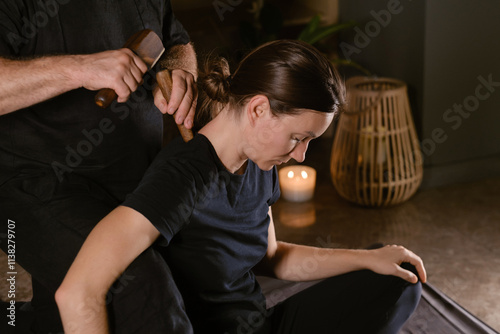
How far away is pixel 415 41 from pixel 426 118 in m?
0.40

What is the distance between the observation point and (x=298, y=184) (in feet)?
9.93

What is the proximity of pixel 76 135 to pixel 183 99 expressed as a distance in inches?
11.7

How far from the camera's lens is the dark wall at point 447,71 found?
2934mm

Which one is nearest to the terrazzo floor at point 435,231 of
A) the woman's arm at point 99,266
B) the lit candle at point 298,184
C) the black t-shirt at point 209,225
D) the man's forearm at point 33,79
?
the lit candle at point 298,184

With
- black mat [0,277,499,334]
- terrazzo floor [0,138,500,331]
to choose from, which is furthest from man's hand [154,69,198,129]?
terrazzo floor [0,138,500,331]

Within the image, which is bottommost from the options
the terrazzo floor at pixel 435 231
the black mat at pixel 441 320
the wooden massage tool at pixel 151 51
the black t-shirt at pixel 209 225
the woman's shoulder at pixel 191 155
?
the terrazzo floor at pixel 435 231

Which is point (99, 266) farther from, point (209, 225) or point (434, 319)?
point (434, 319)

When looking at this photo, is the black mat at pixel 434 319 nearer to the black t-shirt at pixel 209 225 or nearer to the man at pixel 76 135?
the man at pixel 76 135

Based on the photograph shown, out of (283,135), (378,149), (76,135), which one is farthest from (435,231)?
(76,135)

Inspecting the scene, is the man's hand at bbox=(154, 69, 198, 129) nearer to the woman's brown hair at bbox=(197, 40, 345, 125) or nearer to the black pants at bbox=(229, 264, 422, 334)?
the woman's brown hair at bbox=(197, 40, 345, 125)

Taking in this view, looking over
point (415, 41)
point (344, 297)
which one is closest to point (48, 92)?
point (344, 297)

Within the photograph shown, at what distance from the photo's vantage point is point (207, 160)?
4.09 feet

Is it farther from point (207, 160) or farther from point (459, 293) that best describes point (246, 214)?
point (459, 293)

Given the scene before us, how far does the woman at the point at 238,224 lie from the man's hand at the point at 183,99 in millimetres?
38
